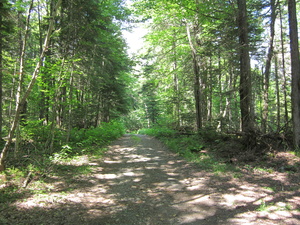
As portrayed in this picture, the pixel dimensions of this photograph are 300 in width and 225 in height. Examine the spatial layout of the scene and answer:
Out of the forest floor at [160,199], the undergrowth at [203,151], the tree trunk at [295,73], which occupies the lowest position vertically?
the forest floor at [160,199]

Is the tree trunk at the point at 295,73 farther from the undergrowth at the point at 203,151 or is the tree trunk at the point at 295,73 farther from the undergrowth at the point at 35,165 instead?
the undergrowth at the point at 35,165

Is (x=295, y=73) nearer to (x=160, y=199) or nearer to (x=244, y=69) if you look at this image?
(x=244, y=69)

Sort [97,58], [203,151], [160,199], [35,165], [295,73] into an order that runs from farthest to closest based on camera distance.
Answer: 1. [97,58]
2. [203,151]
3. [295,73]
4. [35,165]
5. [160,199]

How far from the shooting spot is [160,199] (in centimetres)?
457

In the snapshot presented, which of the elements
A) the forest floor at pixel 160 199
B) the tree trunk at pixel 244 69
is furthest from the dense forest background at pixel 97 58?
the forest floor at pixel 160 199

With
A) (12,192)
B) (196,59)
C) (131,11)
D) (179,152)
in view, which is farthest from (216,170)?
(131,11)

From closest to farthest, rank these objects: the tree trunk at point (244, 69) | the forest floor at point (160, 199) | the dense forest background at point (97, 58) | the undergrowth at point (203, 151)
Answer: the forest floor at point (160, 199)
the undergrowth at point (203, 151)
the dense forest background at point (97, 58)
the tree trunk at point (244, 69)

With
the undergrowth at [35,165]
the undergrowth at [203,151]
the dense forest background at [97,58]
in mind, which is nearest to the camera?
the undergrowth at [35,165]

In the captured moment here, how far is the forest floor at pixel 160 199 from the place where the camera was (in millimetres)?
3576

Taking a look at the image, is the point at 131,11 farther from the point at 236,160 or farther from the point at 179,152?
the point at 236,160

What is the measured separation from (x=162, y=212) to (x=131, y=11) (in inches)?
470

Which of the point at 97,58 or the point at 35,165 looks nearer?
the point at 35,165

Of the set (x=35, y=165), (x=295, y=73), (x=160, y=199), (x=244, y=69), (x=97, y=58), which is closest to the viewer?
(x=160, y=199)

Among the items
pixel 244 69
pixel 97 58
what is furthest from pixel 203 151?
pixel 97 58
